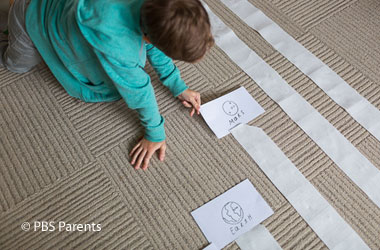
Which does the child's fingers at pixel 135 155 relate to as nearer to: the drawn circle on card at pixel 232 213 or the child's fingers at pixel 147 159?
the child's fingers at pixel 147 159

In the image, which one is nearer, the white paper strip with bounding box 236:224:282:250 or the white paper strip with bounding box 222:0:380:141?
the white paper strip with bounding box 236:224:282:250

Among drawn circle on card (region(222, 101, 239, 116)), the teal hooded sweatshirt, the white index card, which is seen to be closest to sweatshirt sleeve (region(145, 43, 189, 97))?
the teal hooded sweatshirt

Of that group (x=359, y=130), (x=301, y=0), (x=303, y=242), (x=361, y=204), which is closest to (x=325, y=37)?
(x=301, y=0)

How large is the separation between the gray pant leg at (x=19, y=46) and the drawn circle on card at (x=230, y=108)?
1.63 ft

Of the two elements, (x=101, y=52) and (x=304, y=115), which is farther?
(x=304, y=115)

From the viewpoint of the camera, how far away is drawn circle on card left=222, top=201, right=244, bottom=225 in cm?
65

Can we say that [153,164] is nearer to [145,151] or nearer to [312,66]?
[145,151]

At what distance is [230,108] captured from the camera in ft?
2.56

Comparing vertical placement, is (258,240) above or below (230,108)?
below

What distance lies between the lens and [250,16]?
0.96 m

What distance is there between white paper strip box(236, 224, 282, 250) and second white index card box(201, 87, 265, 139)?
24 cm

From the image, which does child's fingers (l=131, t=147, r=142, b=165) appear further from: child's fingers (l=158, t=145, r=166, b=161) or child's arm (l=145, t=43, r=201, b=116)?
child's arm (l=145, t=43, r=201, b=116)

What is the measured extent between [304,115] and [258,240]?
1.14 feet

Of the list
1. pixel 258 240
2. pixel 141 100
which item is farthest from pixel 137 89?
pixel 258 240
